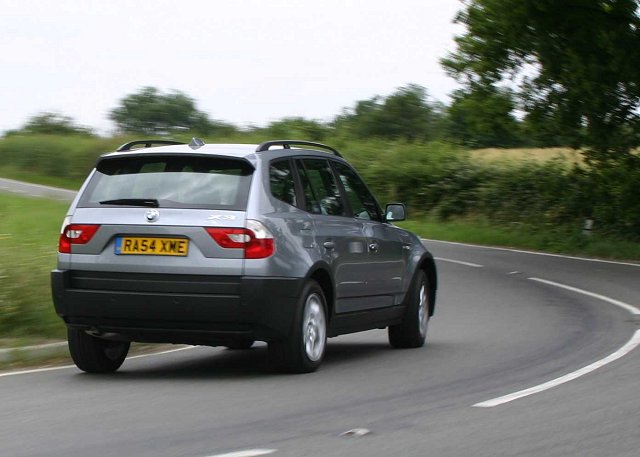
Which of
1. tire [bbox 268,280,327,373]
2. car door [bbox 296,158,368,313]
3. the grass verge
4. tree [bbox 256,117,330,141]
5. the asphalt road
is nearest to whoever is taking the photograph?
the asphalt road

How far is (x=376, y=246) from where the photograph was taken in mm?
10797

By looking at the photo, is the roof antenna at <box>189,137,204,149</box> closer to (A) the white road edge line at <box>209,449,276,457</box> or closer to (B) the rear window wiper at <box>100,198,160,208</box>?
(B) the rear window wiper at <box>100,198,160,208</box>

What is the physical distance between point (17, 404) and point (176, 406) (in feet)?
3.50

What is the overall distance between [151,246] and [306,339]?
1414 mm

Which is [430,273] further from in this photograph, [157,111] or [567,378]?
[157,111]

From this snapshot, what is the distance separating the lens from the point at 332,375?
9445 mm

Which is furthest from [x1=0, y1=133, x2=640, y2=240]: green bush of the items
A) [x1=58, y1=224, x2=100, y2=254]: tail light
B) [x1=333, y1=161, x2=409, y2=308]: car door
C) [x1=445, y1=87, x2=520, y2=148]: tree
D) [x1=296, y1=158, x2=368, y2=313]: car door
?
[x1=58, y1=224, x2=100, y2=254]: tail light

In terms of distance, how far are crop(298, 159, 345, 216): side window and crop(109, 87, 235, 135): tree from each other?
68.4 metres

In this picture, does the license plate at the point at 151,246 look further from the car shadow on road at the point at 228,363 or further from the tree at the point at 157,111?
the tree at the point at 157,111

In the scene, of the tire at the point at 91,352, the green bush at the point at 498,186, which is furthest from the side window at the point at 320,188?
the green bush at the point at 498,186

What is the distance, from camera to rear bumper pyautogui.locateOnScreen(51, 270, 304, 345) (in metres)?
8.70

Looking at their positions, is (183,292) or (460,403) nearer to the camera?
(460,403)

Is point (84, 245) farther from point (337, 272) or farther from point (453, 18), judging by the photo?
point (453, 18)

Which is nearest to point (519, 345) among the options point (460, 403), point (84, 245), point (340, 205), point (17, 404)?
point (340, 205)
